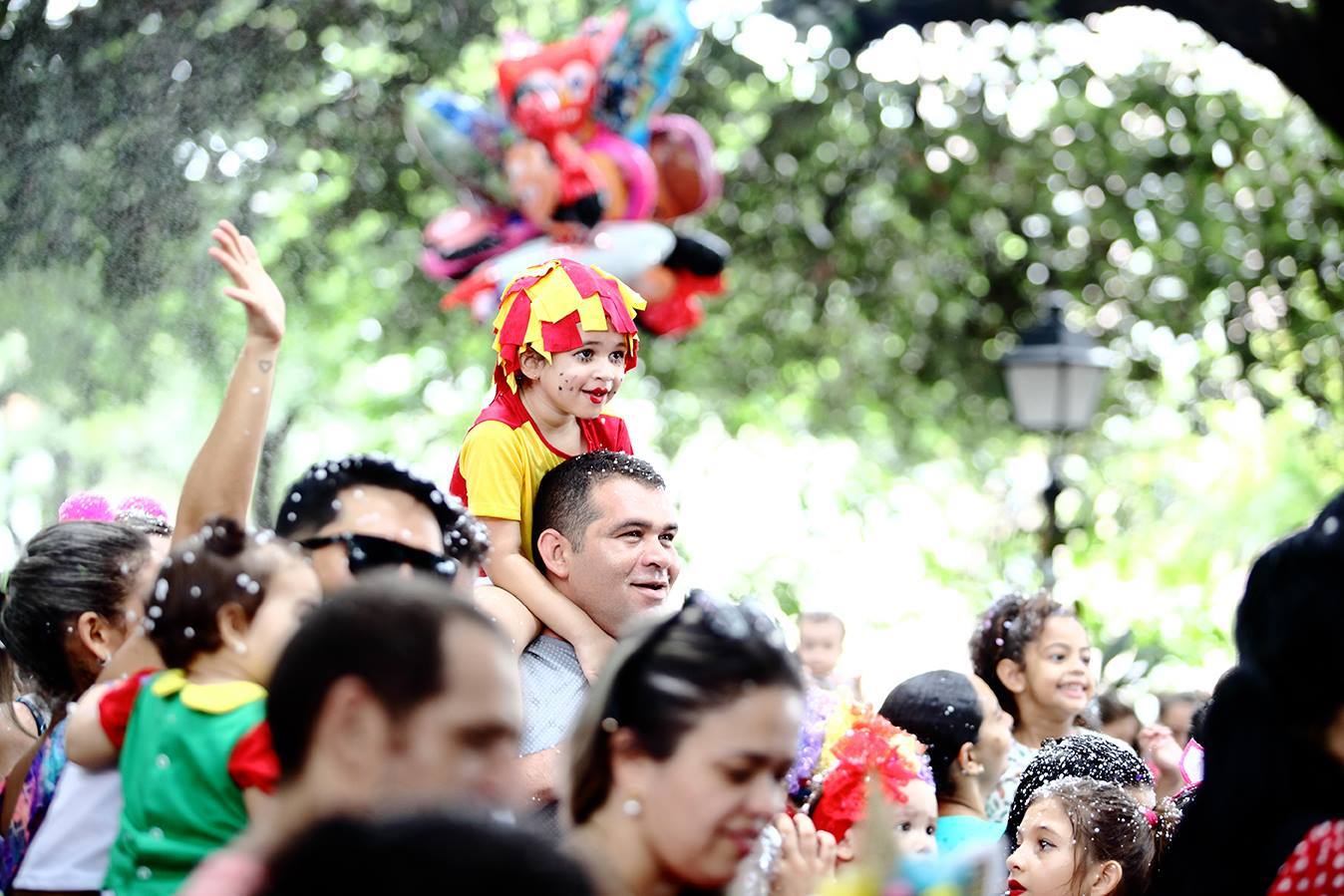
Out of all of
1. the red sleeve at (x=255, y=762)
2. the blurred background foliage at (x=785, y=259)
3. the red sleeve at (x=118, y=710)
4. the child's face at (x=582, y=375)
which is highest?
the red sleeve at (x=255, y=762)

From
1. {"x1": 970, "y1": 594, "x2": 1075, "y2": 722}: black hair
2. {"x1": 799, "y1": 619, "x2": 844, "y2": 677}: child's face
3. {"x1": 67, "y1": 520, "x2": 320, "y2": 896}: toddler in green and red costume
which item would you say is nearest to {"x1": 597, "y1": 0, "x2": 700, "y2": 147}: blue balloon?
{"x1": 799, "y1": 619, "x2": 844, "y2": 677}: child's face

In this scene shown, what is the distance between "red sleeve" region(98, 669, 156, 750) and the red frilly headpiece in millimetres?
1488

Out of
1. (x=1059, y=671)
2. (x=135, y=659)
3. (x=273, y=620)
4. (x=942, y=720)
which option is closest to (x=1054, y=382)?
(x=1059, y=671)

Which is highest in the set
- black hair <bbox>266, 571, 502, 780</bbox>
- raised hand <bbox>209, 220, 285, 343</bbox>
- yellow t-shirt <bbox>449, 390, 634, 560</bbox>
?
black hair <bbox>266, 571, 502, 780</bbox>

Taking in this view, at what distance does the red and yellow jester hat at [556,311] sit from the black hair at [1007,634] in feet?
5.92

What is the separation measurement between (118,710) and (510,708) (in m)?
0.78

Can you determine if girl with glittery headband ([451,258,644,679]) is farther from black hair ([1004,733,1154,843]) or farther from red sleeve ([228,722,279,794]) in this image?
black hair ([1004,733,1154,843])

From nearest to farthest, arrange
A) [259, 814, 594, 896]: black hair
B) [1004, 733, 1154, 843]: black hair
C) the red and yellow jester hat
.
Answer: [259, 814, 594, 896]: black hair
the red and yellow jester hat
[1004, 733, 1154, 843]: black hair

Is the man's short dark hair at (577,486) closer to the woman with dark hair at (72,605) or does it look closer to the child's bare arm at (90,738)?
the woman with dark hair at (72,605)

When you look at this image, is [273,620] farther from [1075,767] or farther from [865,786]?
[1075,767]

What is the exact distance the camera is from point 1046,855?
374 centimetres

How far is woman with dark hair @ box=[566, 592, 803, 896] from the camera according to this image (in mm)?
2096

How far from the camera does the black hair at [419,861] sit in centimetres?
148

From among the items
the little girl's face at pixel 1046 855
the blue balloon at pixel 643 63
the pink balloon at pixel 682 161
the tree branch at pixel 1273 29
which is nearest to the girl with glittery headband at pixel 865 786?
the little girl's face at pixel 1046 855
